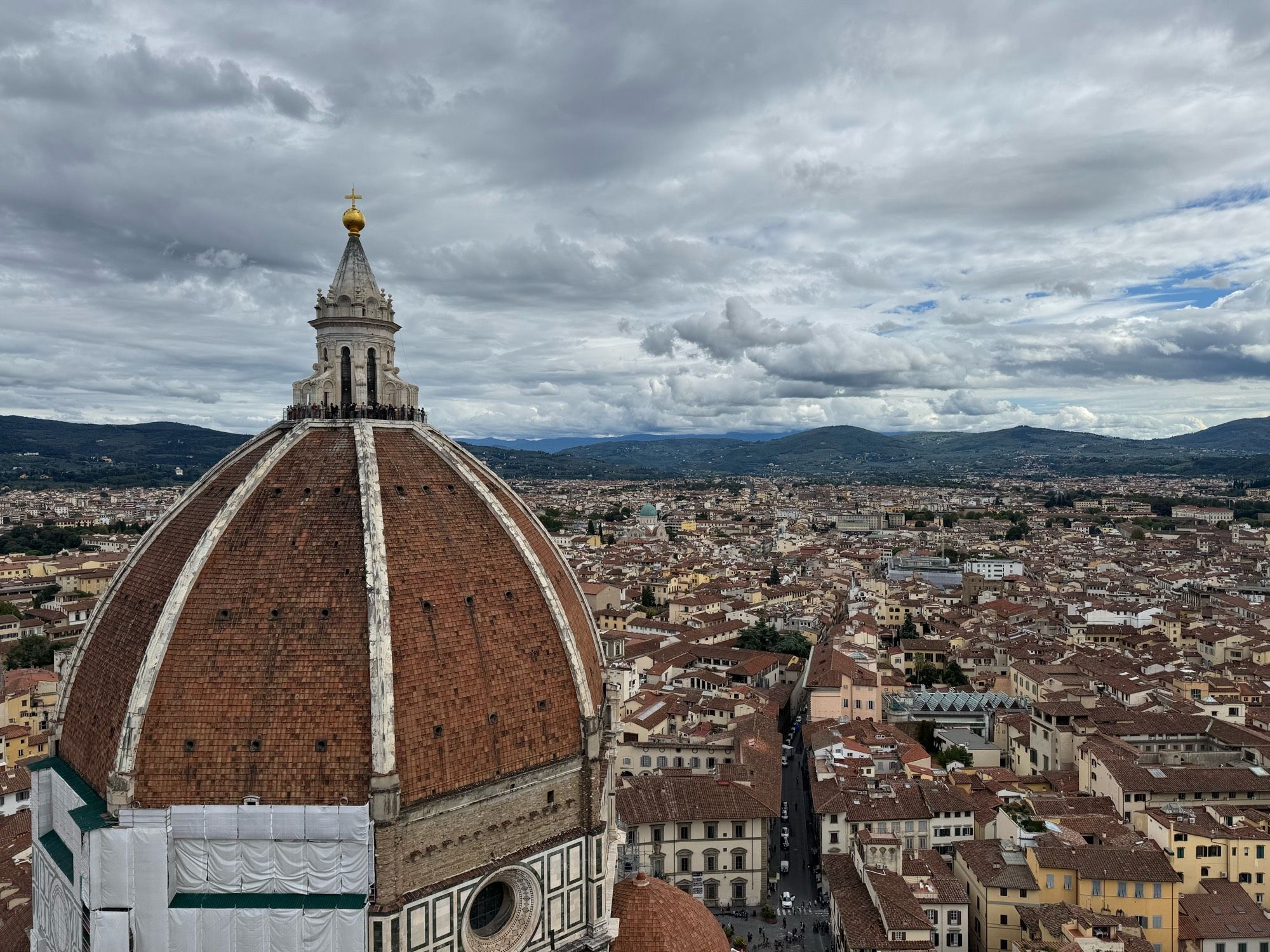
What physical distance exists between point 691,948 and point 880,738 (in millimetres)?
27428

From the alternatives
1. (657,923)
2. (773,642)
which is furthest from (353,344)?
(773,642)

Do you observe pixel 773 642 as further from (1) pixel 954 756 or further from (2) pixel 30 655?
(2) pixel 30 655

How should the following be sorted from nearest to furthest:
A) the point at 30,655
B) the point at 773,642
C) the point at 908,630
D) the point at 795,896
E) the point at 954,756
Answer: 1. the point at 795,896
2. the point at 954,756
3. the point at 30,655
4. the point at 773,642
5. the point at 908,630

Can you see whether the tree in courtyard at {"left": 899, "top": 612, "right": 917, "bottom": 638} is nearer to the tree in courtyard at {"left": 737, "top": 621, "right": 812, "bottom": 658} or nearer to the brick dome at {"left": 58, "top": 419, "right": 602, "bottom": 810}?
the tree in courtyard at {"left": 737, "top": 621, "right": 812, "bottom": 658}

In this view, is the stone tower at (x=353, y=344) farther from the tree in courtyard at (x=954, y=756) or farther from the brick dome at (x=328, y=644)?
the tree in courtyard at (x=954, y=756)

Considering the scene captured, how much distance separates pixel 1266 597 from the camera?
3312 inches

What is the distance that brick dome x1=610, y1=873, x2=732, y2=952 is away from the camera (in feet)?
56.0

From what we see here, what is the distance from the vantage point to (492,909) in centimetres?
1534

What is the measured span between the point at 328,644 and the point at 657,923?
349 inches

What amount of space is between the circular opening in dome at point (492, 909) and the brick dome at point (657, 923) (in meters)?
2.40

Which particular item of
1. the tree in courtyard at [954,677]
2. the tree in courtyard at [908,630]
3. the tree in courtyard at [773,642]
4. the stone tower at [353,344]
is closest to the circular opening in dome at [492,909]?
the stone tower at [353,344]

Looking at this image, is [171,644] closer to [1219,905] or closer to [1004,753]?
[1219,905]

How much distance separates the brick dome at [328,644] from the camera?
13.1 m

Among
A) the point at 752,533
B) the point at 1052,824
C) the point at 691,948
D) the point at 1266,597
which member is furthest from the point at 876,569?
the point at 691,948
